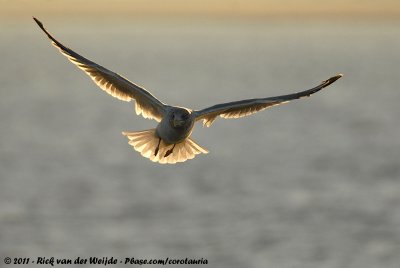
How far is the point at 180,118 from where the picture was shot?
1303 centimetres

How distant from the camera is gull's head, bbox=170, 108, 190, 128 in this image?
42.8 ft

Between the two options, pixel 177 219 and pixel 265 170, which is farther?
pixel 265 170

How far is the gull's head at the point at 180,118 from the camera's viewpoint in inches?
513

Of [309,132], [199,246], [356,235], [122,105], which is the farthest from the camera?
[122,105]

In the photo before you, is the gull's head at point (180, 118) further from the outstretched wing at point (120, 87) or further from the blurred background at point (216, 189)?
the blurred background at point (216, 189)

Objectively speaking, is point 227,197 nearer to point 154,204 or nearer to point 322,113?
point 154,204

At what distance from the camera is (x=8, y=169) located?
120 ft

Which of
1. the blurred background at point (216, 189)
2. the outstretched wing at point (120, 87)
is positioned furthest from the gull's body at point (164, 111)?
the blurred background at point (216, 189)

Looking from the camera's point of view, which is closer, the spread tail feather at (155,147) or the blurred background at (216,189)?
the spread tail feather at (155,147)

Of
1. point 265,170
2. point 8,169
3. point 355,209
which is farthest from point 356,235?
point 8,169

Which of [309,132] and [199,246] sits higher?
[309,132]

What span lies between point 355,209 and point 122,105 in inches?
1206

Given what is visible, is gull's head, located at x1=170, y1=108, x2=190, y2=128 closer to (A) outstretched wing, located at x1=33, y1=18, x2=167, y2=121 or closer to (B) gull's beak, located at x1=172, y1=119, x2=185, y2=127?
(B) gull's beak, located at x1=172, y1=119, x2=185, y2=127

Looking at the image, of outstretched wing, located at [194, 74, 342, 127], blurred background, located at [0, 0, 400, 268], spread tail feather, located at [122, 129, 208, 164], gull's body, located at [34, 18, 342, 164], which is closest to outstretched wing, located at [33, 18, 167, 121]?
gull's body, located at [34, 18, 342, 164]
